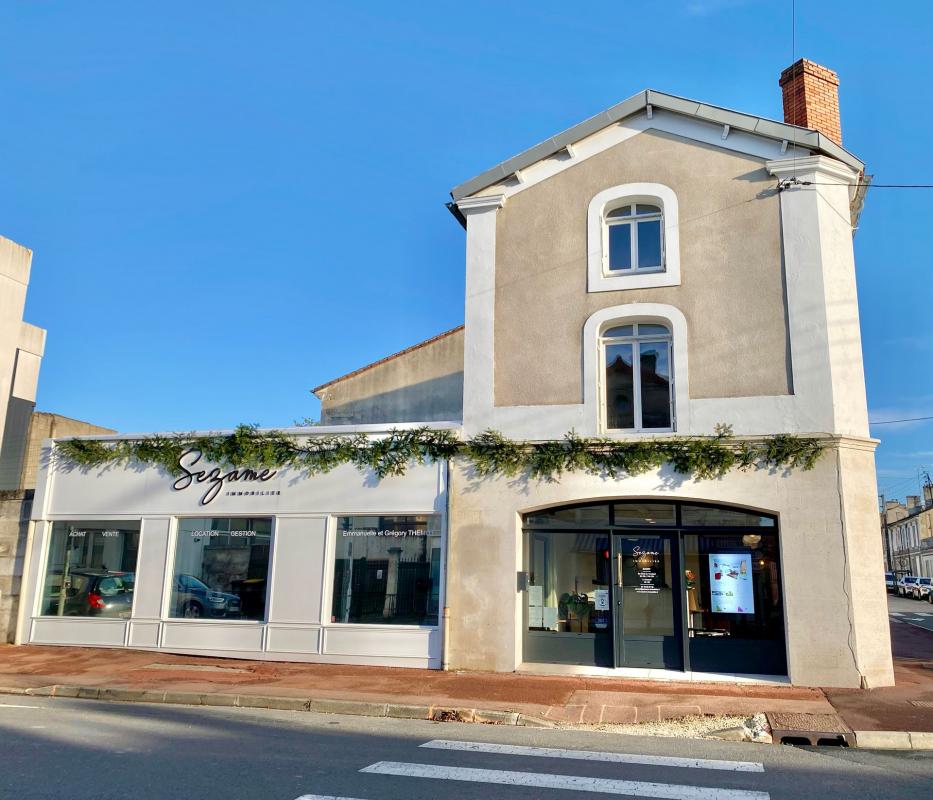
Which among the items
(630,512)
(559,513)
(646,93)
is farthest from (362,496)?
(646,93)

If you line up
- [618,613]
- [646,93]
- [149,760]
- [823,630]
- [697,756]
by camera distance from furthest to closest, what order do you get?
1. [646,93]
2. [618,613]
3. [823,630]
4. [697,756]
5. [149,760]

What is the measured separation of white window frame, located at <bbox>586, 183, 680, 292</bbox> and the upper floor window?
0.13 feet

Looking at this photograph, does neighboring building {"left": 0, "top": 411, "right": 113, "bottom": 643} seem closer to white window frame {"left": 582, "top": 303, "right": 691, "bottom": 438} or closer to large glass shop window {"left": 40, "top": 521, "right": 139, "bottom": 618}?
large glass shop window {"left": 40, "top": 521, "right": 139, "bottom": 618}

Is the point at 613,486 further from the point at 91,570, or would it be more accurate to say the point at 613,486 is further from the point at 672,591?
the point at 91,570

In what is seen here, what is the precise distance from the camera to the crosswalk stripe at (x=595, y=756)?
7109 mm

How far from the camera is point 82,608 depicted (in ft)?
50.4

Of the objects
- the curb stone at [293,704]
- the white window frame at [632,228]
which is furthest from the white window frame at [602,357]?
the curb stone at [293,704]

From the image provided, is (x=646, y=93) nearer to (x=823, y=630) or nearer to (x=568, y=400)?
(x=568, y=400)

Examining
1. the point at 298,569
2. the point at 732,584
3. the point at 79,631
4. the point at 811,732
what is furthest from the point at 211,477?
the point at 811,732

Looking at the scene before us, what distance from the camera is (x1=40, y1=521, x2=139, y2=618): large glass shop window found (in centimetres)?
1520

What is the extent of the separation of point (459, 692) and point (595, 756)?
3.91m

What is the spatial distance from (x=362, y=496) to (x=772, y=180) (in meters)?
8.85

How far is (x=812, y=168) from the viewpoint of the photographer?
1289 cm

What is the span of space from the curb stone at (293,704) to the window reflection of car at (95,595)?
366 cm
